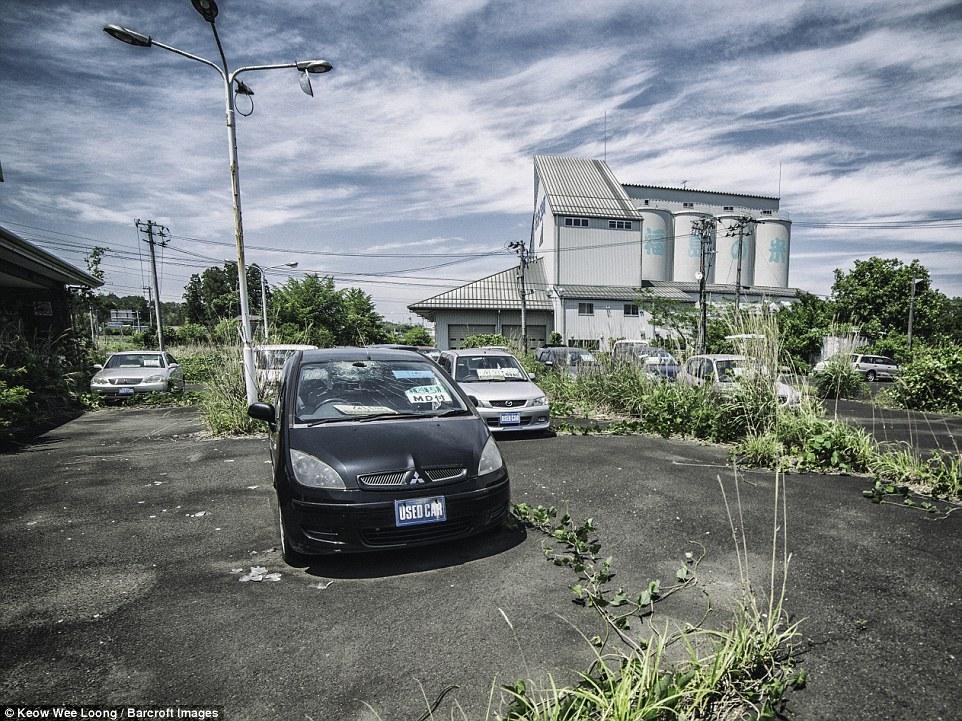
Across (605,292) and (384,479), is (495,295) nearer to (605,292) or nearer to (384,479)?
(605,292)

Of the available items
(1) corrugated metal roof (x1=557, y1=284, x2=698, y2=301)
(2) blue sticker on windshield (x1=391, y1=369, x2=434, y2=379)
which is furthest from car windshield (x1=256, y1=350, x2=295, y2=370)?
(1) corrugated metal roof (x1=557, y1=284, x2=698, y2=301)

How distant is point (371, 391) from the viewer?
4379 mm

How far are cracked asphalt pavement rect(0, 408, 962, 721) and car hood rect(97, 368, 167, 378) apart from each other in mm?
9384

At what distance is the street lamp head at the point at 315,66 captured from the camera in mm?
8188

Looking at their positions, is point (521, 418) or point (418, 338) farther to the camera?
point (418, 338)

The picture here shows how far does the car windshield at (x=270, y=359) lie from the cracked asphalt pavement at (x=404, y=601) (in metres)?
4.28

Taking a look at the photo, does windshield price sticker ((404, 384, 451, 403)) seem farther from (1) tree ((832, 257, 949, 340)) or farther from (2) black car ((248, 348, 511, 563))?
(1) tree ((832, 257, 949, 340))

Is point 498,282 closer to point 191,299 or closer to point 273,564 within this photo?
point 273,564

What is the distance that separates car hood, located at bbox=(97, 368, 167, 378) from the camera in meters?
13.5

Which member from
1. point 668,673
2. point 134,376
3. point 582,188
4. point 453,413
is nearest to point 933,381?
point 453,413

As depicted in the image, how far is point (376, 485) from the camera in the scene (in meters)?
3.25

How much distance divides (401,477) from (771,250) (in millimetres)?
48800

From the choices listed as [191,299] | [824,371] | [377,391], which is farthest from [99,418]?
[191,299]

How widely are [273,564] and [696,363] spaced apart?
23.3 feet
